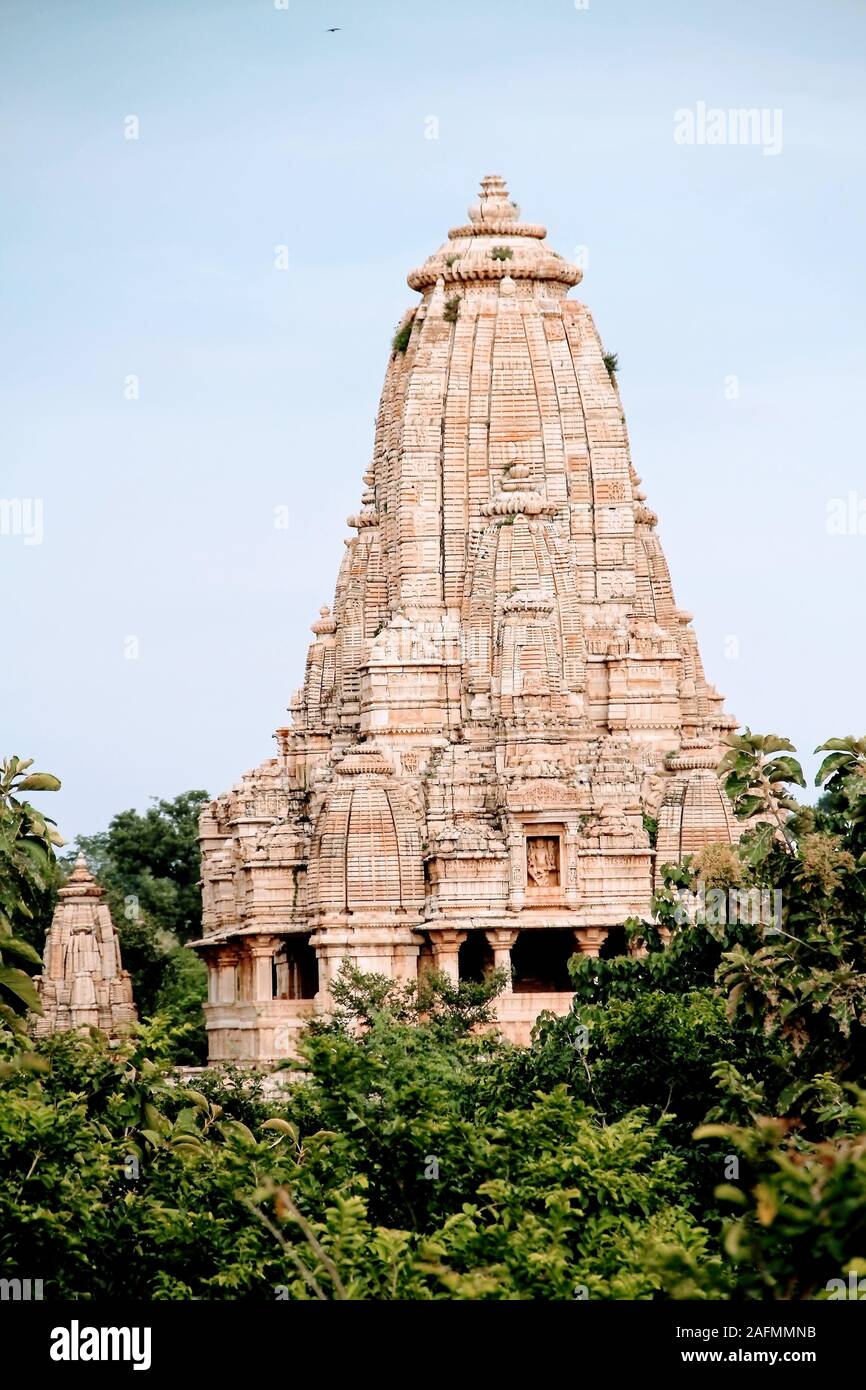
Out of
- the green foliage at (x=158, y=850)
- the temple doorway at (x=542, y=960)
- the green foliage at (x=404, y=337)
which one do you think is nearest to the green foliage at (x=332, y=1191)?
the temple doorway at (x=542, y=960)

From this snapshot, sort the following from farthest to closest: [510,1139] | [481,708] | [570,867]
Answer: [481,708] → [570,867] → [510,1139]

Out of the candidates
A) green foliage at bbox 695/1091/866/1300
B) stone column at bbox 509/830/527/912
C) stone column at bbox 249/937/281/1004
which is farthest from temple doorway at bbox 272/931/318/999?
green foliage at bbox 695/1091/866/1300

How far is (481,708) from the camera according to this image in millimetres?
70062

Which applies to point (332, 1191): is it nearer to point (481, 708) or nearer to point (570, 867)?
point (570, 867)

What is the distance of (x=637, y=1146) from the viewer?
3444 cm

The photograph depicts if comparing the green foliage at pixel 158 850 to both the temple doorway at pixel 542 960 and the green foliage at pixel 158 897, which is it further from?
the temple doorway at pixel 542 960

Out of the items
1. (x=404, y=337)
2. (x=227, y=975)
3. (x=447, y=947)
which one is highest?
(x=404, y=337)

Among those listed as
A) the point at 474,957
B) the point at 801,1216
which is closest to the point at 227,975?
the point at 474,957

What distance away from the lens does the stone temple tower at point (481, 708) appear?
2623 inches

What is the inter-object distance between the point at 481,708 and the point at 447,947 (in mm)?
5843

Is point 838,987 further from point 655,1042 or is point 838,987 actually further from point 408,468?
point 408,468
